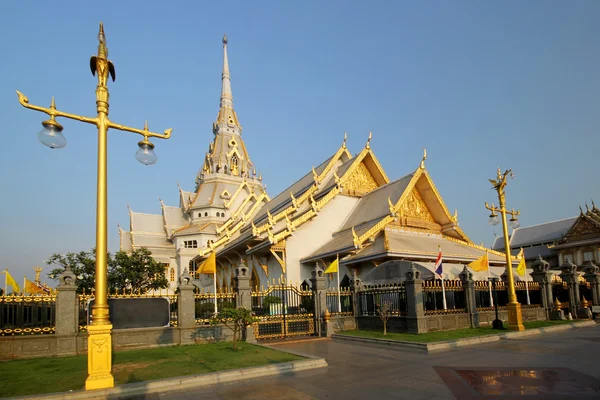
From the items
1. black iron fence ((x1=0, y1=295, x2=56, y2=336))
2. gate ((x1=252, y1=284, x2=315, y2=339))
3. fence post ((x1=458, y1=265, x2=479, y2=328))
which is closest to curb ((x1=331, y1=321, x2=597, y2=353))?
gate ((x1=252, y1=284, x2=315, y2=339))

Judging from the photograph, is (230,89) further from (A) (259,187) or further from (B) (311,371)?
(B) (311,371)

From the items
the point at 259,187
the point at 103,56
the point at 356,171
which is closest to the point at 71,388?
the point at 103,56

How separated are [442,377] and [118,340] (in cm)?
921

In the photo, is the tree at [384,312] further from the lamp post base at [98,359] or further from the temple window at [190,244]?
the temple window at [190,244]

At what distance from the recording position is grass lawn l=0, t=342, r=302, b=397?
7695 millimetres

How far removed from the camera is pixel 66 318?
12008 mm

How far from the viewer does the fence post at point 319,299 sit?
50.9ft

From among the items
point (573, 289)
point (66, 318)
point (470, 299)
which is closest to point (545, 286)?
point (573, 289)

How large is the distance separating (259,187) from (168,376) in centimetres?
4440

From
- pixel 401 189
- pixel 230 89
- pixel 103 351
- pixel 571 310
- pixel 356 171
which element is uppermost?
pixel 230 89

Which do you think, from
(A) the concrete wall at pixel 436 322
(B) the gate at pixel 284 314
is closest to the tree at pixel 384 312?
(A) the concrete wall at pixel 436 322

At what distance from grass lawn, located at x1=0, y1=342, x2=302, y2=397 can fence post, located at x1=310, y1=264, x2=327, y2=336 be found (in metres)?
3.85

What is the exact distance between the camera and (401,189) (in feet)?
73.3

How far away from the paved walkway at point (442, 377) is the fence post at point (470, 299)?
4751 millimetres
